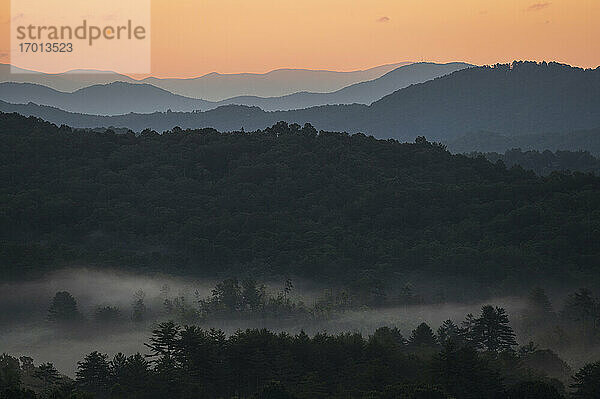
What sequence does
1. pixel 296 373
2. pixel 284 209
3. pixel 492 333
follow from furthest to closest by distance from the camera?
pixel 284 209 < pixel 492 333 < pixel 296 373

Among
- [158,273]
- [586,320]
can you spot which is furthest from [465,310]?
[158,273]

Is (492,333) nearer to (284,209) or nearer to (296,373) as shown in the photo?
(296,373)

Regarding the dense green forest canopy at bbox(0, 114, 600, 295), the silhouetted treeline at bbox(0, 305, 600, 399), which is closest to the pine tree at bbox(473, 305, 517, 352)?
the silhouetted treeline at bbox(0, 305, 600, 399)

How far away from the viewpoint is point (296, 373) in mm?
48969

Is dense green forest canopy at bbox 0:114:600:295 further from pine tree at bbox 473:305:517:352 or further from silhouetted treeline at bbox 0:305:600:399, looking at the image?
silhouetted treeline at bbox 0:305:600:399

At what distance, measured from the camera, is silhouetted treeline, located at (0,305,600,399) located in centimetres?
4500

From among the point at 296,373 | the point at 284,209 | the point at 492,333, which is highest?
the point at 284,209

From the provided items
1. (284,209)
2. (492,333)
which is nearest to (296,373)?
(492,333)

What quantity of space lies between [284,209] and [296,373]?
76340 mm

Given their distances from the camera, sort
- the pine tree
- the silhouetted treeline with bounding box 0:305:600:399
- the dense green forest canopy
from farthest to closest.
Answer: the dense green forest canopy < the pine tree < the silhouetted treeline with bounding box 0:305:600:399

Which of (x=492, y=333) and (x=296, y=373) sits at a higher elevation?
(x=492, y=333)

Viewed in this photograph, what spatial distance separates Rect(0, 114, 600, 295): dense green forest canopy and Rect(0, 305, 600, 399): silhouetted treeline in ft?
170

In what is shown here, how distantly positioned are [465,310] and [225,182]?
1873 inches

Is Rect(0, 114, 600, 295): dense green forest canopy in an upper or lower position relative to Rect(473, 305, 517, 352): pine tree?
upper
